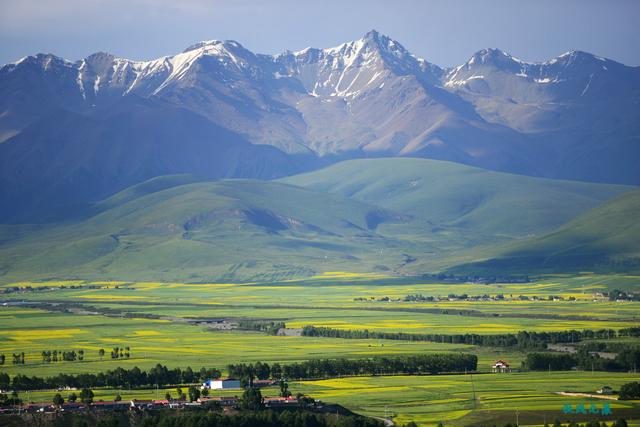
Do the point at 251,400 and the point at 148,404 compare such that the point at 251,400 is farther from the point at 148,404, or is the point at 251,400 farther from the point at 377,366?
the point at 377,366

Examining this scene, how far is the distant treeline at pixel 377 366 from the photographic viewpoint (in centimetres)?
12194

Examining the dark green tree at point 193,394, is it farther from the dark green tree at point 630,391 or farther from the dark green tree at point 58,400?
the dark green tree at point 630,391

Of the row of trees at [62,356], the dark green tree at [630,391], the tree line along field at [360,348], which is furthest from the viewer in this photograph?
the row of trees at [62,356]

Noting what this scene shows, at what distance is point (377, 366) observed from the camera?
410 ft

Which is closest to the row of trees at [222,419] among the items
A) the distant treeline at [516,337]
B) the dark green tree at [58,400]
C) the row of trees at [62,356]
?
the dark green tree at [58,400]

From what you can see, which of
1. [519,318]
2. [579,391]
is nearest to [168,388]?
[579,391]

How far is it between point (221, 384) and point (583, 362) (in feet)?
117

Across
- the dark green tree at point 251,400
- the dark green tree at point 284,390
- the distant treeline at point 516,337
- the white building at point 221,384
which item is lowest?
the dark green tree at point 251,400

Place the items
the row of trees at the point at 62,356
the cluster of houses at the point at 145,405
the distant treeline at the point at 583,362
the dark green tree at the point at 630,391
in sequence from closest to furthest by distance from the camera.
Answer: 1. the cluster of houses at the point at 145,405
2. the dark green tree at the point at 630,391
3. the distant treeline at the point at 583,362
4. the row of trees at the point at 62,356

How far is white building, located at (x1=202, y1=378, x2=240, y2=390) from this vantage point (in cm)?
11206

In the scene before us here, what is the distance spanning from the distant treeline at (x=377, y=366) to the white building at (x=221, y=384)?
7.02 m

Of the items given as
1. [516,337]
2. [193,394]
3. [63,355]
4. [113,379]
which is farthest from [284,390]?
[516,337]

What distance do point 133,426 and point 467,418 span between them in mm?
24476

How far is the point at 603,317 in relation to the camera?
17700cm
